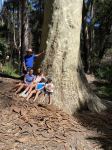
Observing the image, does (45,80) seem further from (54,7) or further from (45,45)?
(54,7)

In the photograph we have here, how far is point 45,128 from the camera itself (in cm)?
802

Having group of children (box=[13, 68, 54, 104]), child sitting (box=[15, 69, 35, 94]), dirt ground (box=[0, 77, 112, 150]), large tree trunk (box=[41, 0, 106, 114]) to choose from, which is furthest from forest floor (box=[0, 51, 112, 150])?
large tree trunk (box=[41, 0, 106, 114])

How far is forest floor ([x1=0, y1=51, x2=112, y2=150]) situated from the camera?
A: 7.40 metres

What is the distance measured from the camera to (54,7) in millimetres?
9602

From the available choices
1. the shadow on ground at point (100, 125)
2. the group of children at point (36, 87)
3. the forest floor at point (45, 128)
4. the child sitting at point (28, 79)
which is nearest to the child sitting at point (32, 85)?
the group of children at point (36, 87)

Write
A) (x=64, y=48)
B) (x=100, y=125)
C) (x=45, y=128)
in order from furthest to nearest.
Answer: (x=64, y=48) < (x=100, y=125) < (x=45, y=128)

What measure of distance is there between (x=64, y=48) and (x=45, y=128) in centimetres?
243

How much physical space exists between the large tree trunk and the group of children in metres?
0.22

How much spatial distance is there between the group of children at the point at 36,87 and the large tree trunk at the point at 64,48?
0.22 meters

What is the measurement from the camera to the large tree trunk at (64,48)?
9477mm

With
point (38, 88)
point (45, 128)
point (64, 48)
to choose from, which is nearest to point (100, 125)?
point (45, 128)

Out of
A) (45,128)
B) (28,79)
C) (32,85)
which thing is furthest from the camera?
(28,79)

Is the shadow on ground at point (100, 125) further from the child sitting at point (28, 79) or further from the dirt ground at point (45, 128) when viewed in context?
the child sitting at point (28, 79)

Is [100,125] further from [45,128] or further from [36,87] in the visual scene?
[36,87]
